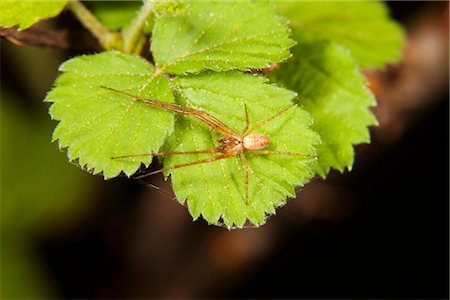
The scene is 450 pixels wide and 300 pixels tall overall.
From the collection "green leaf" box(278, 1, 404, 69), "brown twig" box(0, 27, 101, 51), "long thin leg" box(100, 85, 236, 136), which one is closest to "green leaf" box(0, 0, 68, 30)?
"brown twig" box(0, 27, 101, 51)

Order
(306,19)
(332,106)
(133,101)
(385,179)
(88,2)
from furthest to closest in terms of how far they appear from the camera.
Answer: (385,179)
(306,19)
(88,2)
(332,106)
(133,101)

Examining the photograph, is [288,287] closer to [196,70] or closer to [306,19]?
[306,19]

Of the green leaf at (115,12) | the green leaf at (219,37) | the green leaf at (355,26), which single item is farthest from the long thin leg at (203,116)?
the green leaf at (355,26)

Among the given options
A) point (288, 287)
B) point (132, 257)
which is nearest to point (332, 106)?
point (288, 287)

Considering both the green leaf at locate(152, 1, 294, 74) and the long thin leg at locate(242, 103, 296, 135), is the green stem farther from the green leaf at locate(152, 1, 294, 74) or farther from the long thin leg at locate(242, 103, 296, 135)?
the long thin leg at locate(242, 103, 296, 135)

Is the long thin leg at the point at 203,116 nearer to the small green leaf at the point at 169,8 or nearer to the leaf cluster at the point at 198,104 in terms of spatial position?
the leaf cluster at the point at 198,104

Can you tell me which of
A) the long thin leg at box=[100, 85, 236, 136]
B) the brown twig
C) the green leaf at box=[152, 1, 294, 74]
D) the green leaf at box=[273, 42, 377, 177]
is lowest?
the green leaf at box=[273, 42, 377, 177]
